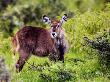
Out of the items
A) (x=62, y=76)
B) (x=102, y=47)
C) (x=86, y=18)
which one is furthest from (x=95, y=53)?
(x=86, y=18)

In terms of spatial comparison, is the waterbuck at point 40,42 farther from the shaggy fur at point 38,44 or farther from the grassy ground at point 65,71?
the grassy ground at point 65,71

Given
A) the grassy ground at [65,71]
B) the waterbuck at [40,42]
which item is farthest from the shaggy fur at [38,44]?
the grassy ground at [65,71]

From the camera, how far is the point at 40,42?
14.0 meters

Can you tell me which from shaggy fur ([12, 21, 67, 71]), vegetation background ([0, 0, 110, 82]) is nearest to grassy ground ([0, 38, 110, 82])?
vegetation background ([0, 0, 110, 82])

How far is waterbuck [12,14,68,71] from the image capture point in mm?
13539

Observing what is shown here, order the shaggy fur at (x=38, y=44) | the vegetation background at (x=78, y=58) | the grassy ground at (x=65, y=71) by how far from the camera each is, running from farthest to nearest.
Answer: the shaggy fur at (x=38, y=44) → the vegetation background at (x=78, y=58) → the grassy ground at (x=65, y=71)

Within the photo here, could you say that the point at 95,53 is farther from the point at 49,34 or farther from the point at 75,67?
the point at 49,34

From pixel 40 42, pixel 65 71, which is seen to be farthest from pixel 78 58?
pixel 65 71

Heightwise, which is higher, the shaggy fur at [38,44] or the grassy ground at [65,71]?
the shaggy fur at [38,44]

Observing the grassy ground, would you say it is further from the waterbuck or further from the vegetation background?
the waterbuck

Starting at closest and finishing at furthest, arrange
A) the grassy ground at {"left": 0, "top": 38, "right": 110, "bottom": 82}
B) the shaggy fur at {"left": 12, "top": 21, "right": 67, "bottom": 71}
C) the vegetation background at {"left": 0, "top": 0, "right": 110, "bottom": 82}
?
the grassy ground at {"left": 0, "top": 38, "right": 110, "bottom": 82}, the vegetation background at {"left": 0, "top": 0, "right": 110, "bottom": 82}, the shaggy fur at {"left": 12, "top": 21, "right": 67, "bottom": 71}

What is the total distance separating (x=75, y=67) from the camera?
12961 millimetres

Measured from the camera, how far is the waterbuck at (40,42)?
13.5 m

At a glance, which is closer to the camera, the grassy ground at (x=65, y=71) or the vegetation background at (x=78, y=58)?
the grassy ground at (x=65, y=71)
